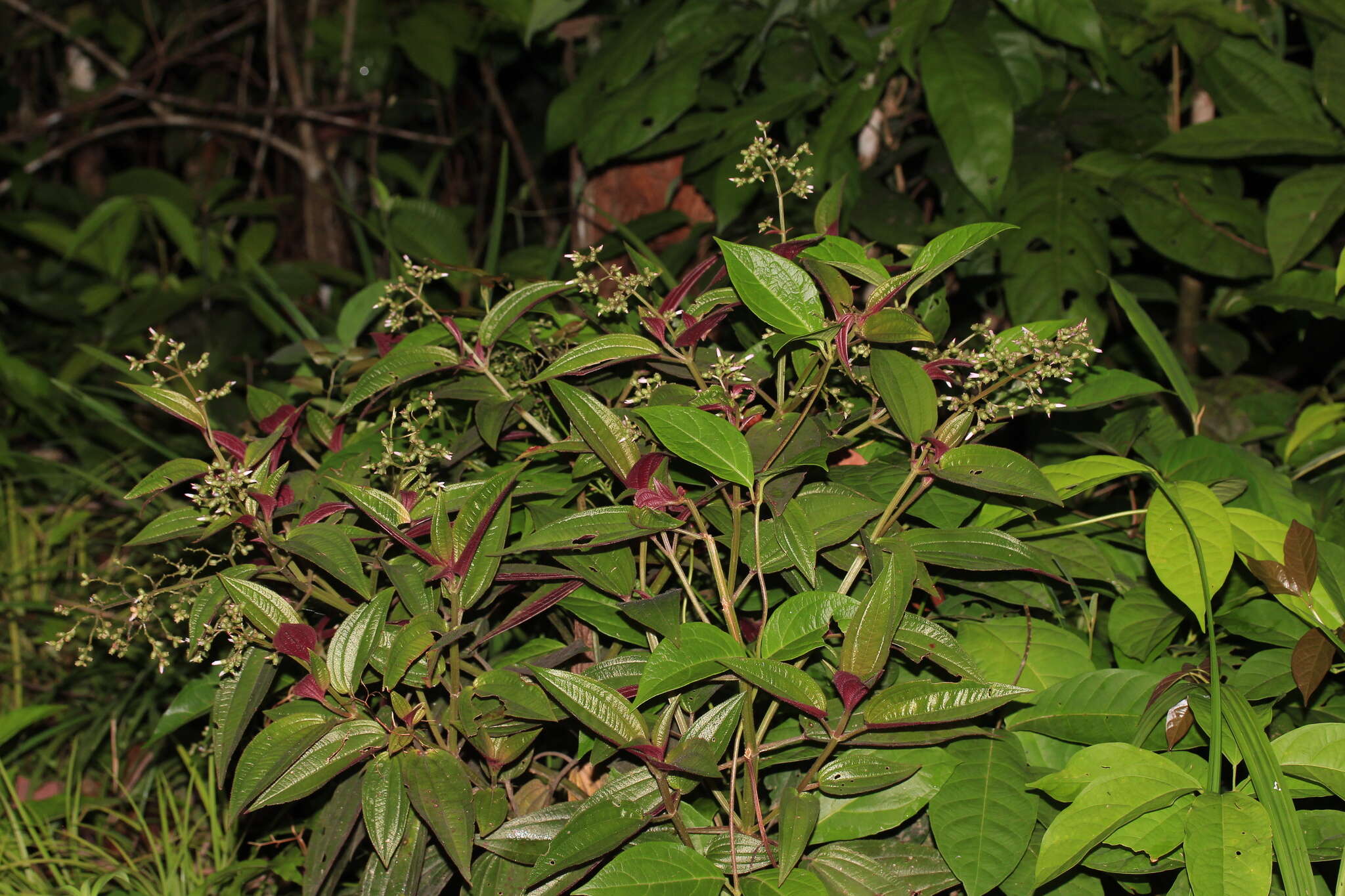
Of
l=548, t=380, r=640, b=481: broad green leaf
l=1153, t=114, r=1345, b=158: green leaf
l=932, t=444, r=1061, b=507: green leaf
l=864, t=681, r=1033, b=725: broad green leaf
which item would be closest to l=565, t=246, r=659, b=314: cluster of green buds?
l=548, t=380, r=640, b=481: broad green leaf

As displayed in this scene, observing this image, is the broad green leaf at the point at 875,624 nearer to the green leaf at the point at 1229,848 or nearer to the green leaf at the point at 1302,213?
the green leaf at the point at 1229,848

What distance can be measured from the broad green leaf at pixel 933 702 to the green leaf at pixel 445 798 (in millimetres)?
385

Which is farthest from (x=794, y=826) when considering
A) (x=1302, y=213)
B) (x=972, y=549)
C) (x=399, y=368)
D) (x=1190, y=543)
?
(x=1302, y=213)

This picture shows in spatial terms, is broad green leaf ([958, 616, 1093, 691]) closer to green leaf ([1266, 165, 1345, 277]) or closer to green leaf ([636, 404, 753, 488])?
green leaf ([636, 404, 753, 488])

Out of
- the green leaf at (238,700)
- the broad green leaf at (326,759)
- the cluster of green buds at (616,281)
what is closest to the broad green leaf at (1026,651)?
the cluster of green buds at (616,281)

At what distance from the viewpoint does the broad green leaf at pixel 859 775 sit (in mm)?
956

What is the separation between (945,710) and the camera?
915 millimetres

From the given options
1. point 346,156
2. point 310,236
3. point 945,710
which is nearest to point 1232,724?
point 945,710

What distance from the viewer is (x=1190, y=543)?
1059mm

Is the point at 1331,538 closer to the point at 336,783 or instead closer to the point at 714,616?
the point at 714,616

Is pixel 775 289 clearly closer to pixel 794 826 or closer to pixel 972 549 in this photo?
pixel 972 549

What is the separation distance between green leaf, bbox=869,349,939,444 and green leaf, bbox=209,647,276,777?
682 millimetres

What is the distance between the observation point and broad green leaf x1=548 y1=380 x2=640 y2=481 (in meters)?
0.96

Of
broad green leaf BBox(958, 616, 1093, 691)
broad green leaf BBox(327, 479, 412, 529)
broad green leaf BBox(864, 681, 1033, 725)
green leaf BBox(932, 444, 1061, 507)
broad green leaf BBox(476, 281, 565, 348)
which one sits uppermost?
broad green leaf BBox(476, 281, 565, 348)
